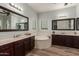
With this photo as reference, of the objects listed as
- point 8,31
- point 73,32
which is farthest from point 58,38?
point 8,31

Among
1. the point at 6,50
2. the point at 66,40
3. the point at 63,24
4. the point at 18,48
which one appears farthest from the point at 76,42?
the point at 6,50

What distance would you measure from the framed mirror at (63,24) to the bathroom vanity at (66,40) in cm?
72

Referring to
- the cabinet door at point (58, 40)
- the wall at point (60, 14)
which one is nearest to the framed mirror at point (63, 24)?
the wall at point (60, 14)

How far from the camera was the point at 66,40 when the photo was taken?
4426 millimetres

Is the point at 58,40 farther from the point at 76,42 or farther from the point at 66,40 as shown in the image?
the point at 76,42

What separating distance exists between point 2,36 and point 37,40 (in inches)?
84.3

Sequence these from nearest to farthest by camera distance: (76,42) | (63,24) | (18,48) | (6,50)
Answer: (6,50)
(18,48)
(76,42)
(63,24)

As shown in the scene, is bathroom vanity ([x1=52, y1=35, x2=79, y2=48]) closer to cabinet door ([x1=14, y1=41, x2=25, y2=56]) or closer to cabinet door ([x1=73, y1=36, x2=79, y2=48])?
cabinet door ([x1=73, y1=36, x2=79, y2=48])

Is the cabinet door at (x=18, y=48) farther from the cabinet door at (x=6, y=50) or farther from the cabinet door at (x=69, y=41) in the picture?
the cabinet door at (x=69, y=41)

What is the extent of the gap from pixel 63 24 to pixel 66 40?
1.17 meters

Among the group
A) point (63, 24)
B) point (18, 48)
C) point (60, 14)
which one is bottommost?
point (18, 48)

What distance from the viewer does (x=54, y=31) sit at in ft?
17.4

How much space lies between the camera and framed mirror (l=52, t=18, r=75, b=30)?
4730 mm

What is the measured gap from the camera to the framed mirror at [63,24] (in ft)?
15.5
